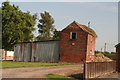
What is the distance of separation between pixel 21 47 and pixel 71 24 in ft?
32.9

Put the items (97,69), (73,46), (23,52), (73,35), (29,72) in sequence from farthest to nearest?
(23,52), (73,35), (73,46), (97,69), (29,72)

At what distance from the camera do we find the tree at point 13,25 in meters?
51.2

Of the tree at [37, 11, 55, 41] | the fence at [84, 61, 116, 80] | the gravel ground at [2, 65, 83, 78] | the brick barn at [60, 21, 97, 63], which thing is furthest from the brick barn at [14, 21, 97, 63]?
the tree at [37, 11, 55, 41]

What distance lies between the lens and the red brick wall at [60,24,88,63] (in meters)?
34.6

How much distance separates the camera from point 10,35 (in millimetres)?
51344

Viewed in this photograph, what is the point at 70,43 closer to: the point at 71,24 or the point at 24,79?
the point at 71,24

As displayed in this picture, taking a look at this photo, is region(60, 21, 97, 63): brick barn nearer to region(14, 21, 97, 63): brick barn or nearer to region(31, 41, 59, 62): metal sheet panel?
region(14, 21, 97, 63): brick barn

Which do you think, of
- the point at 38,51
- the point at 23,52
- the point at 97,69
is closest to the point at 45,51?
the point at 38,51

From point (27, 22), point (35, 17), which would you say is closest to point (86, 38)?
point (27, 22)

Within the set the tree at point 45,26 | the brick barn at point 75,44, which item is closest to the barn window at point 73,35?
the brick barn at point 75,44

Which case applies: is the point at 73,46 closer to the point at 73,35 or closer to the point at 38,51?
the point at 73,35

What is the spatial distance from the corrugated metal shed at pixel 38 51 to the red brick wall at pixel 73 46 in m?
1.21

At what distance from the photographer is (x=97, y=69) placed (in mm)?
19312

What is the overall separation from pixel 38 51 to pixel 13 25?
16.2 meters
